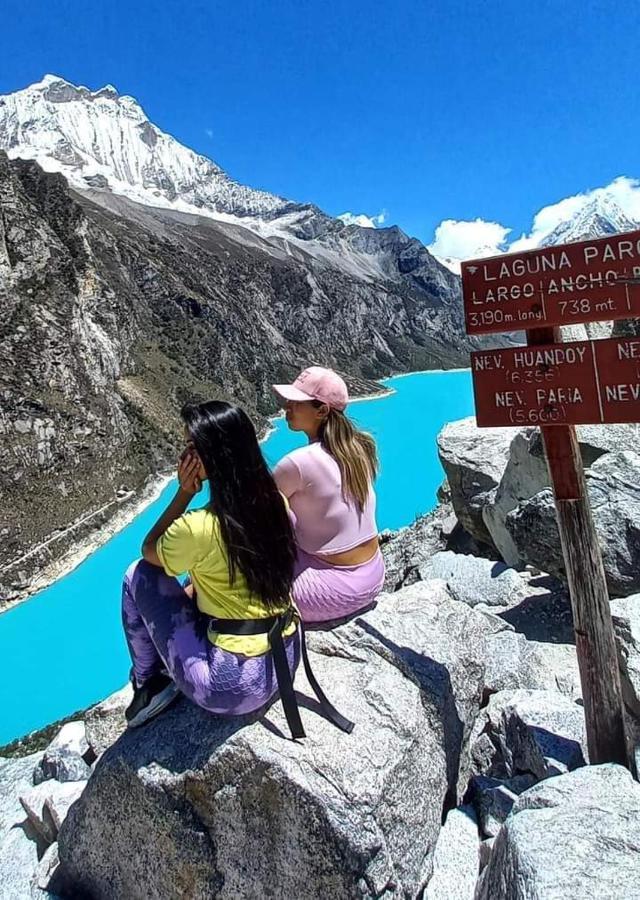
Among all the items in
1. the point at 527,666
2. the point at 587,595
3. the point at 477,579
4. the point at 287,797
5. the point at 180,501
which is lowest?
the point at 477,579

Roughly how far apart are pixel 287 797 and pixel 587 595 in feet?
6.35

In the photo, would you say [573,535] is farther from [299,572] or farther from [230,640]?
[230,640]

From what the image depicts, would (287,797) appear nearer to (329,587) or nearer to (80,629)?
(329,587)

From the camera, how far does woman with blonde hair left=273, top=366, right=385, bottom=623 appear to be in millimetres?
3420

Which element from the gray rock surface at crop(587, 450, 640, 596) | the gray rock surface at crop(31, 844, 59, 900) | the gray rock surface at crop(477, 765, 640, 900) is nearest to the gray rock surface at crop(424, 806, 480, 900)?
the gray rock surface at crop(477, 765, 640, 900)

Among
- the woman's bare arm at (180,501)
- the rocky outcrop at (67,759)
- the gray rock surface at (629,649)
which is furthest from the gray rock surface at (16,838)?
the gray rock surface at (629,649)

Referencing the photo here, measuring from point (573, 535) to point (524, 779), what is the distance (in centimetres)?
157

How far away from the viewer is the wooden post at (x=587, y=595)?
3205mm

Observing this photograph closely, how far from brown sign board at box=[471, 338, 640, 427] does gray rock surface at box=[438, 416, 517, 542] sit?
262 inches

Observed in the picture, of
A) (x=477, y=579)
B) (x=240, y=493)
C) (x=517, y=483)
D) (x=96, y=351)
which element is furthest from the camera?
(x=96, y=351)

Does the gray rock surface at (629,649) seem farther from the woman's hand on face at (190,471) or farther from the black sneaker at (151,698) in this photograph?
the woman's hand on face at (190,471)

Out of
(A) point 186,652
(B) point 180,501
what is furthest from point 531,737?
(B) point 180,501

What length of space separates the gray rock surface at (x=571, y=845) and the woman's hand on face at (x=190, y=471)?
6.90ft

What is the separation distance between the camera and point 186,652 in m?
2.97
